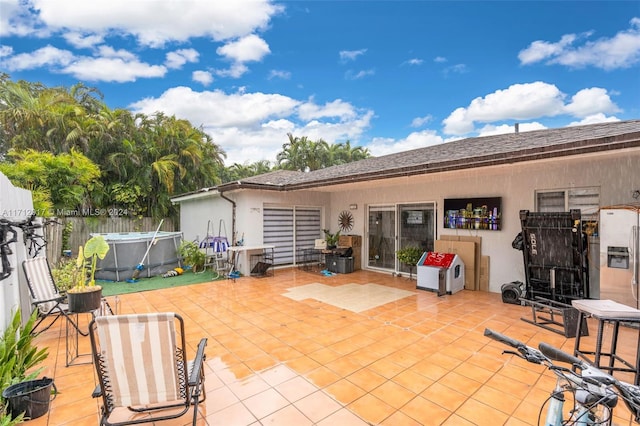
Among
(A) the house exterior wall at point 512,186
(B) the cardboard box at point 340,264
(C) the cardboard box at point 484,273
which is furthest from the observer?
(B) the cardboard box at point 340,264

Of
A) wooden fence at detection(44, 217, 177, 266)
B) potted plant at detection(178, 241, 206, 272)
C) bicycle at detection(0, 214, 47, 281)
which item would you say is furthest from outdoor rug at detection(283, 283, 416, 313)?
wooden fence at detection(44, 217, 177, 266)

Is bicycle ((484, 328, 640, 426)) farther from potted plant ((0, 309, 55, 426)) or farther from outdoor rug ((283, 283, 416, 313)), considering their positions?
outdoor rug ((283, 283, 416, 313))

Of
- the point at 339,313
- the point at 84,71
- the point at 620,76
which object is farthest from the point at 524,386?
the point at 84,71

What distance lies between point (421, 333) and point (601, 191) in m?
4.45

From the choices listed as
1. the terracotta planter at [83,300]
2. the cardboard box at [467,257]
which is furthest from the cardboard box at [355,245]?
the terracotta planter at [83,300]

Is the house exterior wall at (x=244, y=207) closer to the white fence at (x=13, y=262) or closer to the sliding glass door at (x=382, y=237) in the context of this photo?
the sliding glass door at (x=382, y=237)

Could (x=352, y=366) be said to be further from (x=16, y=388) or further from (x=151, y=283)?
(x=151, y=283)

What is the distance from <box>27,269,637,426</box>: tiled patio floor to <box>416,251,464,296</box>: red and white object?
548mm

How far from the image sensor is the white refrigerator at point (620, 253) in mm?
4594

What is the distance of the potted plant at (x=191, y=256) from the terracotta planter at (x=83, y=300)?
6.39 metres

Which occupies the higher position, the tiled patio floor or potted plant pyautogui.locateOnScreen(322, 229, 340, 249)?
potted plant pyautogui.locateOnScreen(322, 229, 340, 249)

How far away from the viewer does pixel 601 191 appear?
560cm

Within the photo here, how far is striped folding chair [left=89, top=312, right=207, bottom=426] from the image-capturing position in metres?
2.13

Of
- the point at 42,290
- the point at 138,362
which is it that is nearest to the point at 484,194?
the point at 138,362
